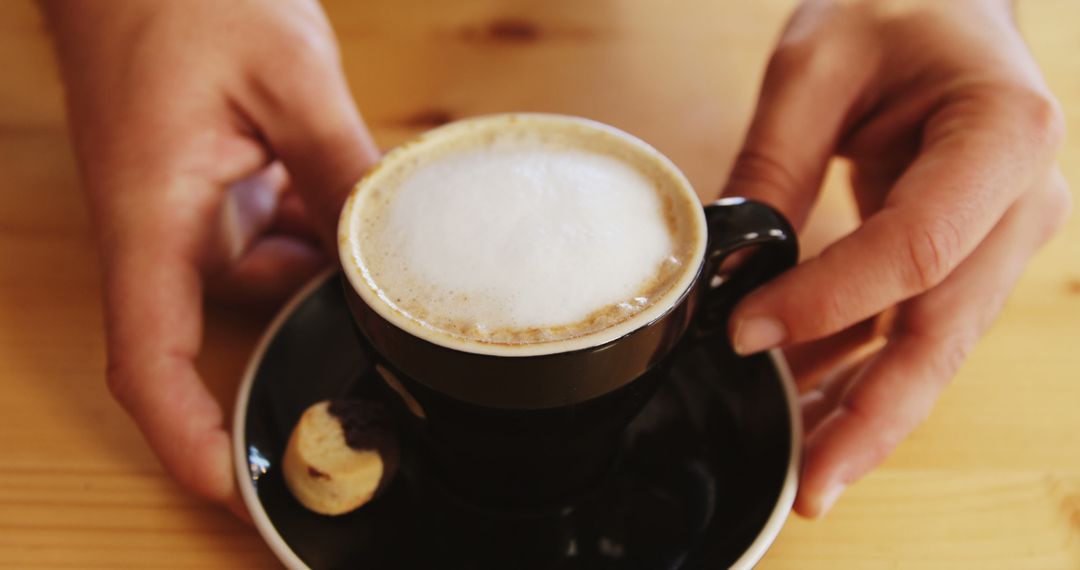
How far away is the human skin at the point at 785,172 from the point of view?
0.67 meters

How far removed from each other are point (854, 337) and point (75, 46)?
838mm

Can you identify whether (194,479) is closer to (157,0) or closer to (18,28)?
(157,0)

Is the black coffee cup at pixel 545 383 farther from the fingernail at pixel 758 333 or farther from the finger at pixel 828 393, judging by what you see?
the finger at pixel 828 393

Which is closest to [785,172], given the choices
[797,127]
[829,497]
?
[797,127]

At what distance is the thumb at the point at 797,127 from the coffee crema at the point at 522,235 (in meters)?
0.18

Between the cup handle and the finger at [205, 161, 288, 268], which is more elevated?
the cup handle

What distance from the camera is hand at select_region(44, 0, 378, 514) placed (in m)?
0.75

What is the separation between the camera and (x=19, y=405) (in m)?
0.77

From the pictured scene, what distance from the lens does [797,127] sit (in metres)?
0.81

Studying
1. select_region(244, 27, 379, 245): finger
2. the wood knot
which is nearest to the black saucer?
select_region(244, 27, 379, 245): finger

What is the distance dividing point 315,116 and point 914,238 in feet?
1.75

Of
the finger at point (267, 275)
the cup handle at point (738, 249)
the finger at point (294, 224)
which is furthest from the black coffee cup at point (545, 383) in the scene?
the finger at point (294, 224)

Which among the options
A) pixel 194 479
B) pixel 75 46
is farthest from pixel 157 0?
pixel 194 479

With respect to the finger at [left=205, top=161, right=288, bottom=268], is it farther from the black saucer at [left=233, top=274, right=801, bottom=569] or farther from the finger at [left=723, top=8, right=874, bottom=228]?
the finger at [left=723, top=8, right=874, bottom=228]
